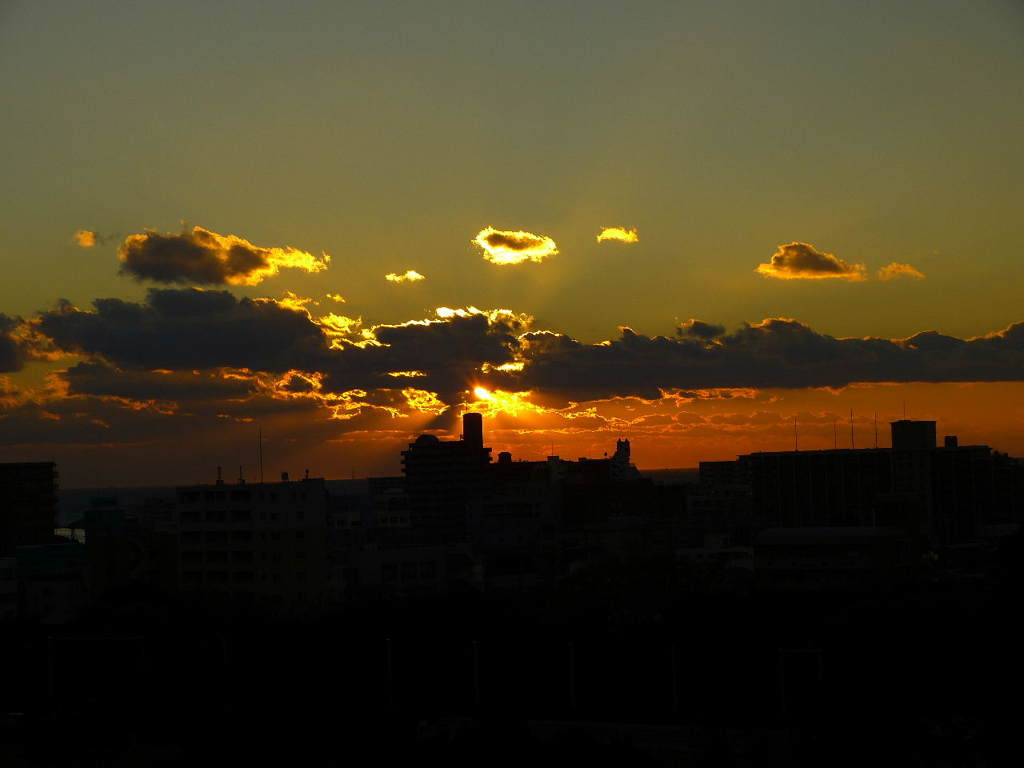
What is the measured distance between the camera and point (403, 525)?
88438mm

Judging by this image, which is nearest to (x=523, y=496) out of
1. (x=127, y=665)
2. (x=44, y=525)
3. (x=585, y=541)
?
(x=585, y=541)

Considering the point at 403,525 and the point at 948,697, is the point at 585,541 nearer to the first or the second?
the point at 403,525

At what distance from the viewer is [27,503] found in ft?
266

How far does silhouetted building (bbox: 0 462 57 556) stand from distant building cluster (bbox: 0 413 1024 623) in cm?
Answer: 13

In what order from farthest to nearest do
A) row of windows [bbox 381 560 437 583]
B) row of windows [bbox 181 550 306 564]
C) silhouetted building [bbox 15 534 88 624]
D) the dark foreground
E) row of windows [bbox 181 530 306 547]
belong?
row of windows [bbox 381 560 437 583], silhouetted building [bbox 15 534 88 624], row of windows [bbox 181 530 306 547], row of windows [bbox 181 550 306 564], the dark foreground

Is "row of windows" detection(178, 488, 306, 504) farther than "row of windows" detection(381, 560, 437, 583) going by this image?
No

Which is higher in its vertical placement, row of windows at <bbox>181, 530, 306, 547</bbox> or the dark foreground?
row of windows at <bbox>181, 530, 306, 547</bbox>

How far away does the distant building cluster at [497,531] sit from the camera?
148 feet

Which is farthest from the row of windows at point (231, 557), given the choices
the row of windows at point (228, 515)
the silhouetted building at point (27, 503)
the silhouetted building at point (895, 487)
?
the silhouetted building at point (895, 487)

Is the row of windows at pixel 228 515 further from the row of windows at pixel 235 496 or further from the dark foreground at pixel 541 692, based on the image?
the dark foreground at pixel 541 692

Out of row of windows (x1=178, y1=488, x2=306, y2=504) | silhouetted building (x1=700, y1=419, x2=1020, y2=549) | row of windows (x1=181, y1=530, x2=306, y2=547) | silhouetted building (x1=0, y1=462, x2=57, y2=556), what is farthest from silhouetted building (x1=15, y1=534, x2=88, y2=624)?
silhouetted building (x1=700, y1=419, x2=1020, y2=549)

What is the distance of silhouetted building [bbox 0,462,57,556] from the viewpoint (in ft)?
259

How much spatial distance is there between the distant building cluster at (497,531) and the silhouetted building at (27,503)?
13 centimetres

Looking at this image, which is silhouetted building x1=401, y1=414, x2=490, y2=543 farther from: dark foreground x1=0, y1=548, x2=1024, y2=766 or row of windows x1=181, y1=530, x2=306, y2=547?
dark foreground x1=0, y1=548, x2=1024, y2=766
